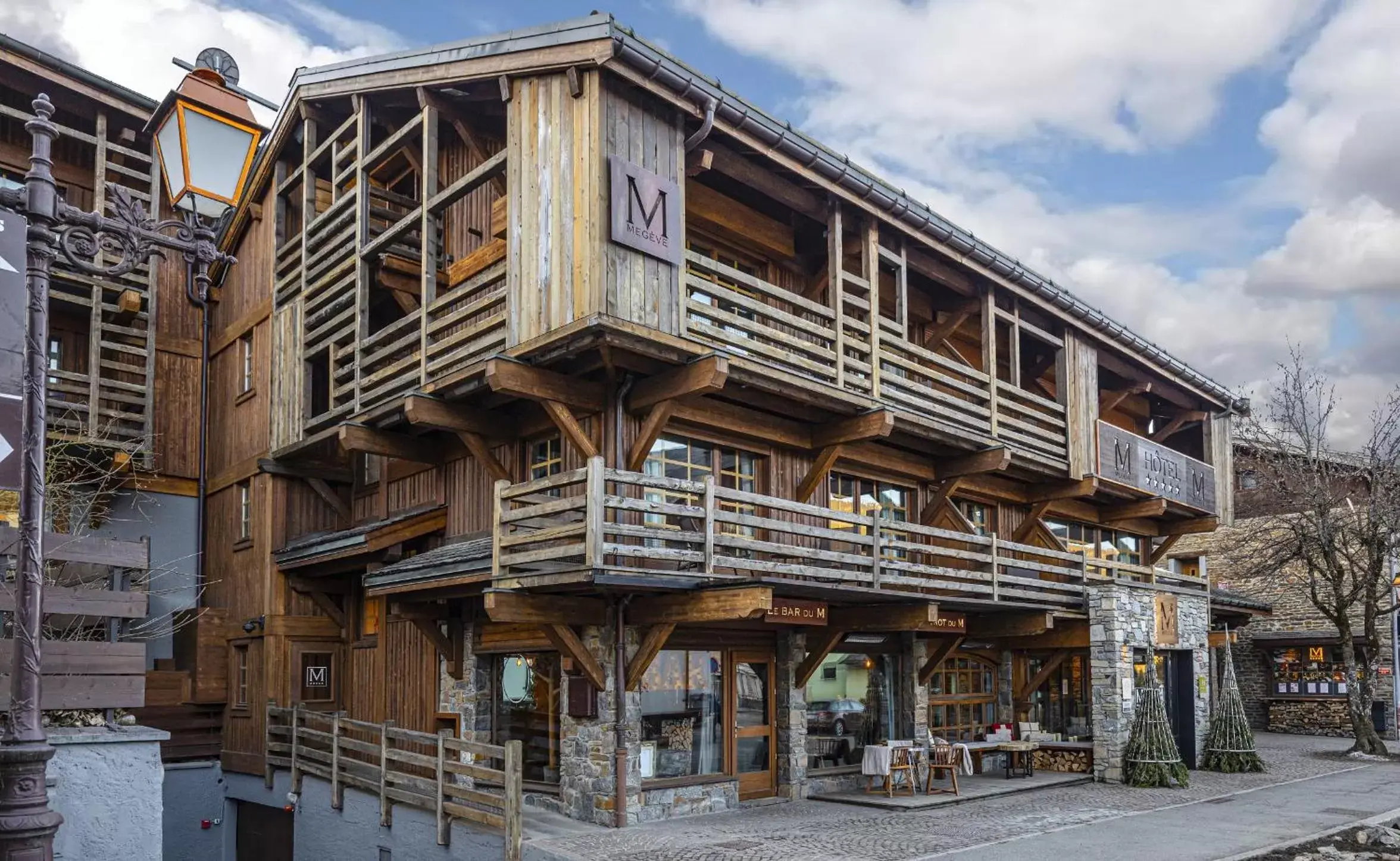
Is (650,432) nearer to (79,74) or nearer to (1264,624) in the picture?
(79,74)

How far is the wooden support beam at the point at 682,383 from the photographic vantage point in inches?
506

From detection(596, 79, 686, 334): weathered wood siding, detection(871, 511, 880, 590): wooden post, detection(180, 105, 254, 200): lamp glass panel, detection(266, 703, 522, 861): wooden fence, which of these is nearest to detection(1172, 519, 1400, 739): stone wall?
detection(871, 511, 880, 590): wooden post

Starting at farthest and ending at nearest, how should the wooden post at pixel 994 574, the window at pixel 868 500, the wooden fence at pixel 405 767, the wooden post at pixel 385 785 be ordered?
1. the window at pixel 868 500
2. the wooden post at pixel 994 574
3. the wooden post at pixel 385 785
4. the wooden fence at pixel 405 767

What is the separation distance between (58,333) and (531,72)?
12.0 meters

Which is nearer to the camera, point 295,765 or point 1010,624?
point 295,765

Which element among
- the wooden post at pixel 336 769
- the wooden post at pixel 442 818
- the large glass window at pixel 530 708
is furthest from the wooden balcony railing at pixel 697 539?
the wooden post at pixel 336 769

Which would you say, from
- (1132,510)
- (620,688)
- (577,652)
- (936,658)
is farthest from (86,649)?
(1132,510)

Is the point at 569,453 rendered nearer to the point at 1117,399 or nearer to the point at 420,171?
the point at 420,171

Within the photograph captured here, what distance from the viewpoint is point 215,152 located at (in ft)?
24.6

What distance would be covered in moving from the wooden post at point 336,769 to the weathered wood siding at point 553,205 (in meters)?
6.17

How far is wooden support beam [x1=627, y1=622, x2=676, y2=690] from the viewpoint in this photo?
13062 mm

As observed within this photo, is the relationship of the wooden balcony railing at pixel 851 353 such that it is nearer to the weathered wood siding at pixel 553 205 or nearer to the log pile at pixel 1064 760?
the weathered wood siding at pixel 553 205

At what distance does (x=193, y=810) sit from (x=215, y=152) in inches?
589

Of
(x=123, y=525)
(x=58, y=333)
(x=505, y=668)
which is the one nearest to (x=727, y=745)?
(x=505, y=668)
